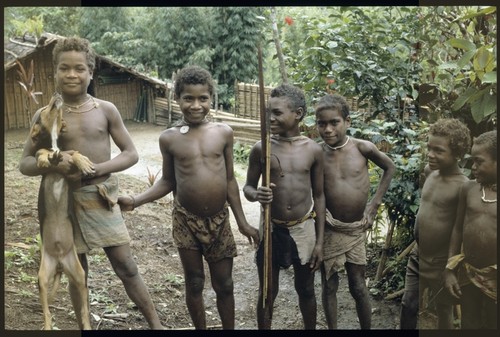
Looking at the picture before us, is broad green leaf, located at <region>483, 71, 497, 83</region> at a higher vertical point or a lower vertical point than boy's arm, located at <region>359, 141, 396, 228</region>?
higher

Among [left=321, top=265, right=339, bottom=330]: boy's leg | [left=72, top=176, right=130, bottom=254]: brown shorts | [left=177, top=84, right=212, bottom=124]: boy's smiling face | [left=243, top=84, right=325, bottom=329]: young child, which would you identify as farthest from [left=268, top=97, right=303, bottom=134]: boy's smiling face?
[left=72, top=176, right=130, bottom=254]: brown shorts

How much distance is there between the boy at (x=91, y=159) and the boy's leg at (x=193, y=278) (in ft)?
Answer: 0.77

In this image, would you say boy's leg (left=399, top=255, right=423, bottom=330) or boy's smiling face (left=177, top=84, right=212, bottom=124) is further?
boy's leg (left=399, top=255, right=423, bottom=330)

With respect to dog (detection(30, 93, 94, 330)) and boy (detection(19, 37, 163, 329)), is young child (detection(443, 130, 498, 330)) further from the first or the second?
dog (detection(30, 93, 94, 330))

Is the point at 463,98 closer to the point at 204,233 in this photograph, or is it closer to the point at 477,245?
the point at 477,245

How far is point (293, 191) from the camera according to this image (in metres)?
3.41

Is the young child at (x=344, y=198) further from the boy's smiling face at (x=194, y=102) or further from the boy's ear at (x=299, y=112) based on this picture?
the boy's smiling face at (x=194, y=102)

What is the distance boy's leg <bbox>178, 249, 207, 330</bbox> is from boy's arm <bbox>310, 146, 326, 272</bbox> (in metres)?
0.60

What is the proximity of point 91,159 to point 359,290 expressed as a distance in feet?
5.17

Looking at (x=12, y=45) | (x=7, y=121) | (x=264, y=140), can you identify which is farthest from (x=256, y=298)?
(x=12, y=45)

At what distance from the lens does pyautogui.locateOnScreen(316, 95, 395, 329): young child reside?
3482 mm

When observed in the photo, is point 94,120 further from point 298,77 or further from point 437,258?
point 437,258

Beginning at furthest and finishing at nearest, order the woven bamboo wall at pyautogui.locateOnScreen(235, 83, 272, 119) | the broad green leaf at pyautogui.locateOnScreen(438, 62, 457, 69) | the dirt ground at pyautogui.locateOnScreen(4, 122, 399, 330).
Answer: the woven bamboo wall at pyautogui.locateOnScreen(235, 83, 272, 119) < the dirt ground at pyautogui.locateOnScreen(4, 122, 399, 330) < the broad green leaf at pyautogui.locateOnScreen(438, 62, 457, 69)

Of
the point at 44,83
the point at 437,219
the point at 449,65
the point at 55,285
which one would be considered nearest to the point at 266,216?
the point at 437,219
